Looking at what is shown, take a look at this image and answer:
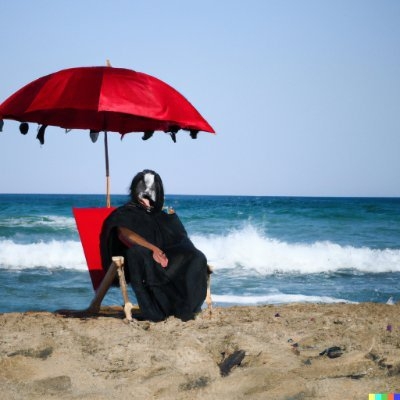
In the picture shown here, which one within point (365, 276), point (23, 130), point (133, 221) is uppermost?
point (23, 130)

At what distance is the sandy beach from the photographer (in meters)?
3.67

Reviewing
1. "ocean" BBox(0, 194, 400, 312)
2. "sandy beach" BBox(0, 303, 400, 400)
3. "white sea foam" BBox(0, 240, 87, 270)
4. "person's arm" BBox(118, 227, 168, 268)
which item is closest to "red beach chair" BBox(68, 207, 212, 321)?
"sandy beach" BBox(0, 303, 400, 400)

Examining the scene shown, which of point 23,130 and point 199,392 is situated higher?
point 23,130

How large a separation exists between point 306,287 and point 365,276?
2533 millimetres

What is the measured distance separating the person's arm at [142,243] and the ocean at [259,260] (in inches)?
116

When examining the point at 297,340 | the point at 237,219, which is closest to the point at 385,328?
the point at 297,340

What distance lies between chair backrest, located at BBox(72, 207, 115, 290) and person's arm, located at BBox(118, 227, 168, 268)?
635 mm

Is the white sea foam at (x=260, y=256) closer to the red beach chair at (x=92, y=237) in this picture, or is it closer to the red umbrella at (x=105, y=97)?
the red beach chair at (x=92, y=237)

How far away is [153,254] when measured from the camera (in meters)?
5.62

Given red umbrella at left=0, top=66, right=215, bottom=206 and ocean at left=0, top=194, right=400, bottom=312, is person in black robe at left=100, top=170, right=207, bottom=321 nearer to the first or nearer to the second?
red umbrella at left=0, top=66, right=215, bottom=206

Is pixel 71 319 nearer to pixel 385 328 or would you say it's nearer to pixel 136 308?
pixel 136 308

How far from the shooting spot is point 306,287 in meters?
11.0

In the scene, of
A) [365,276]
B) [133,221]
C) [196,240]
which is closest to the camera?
[133,221]

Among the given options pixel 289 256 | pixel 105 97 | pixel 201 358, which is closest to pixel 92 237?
pixel 105 97
